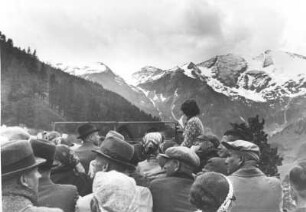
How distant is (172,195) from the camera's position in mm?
2949

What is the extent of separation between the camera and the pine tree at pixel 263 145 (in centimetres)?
→ 469

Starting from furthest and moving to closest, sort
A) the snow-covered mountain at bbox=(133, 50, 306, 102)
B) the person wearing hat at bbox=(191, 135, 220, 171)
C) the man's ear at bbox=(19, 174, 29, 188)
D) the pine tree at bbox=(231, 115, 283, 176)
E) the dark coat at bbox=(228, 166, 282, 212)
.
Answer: the snow-covered mountain at bbox=(133, 50, 306, 102), the pine tree at bbox=(231, 115, 283, 176), the person wearing hat at bbox=(191, 135, 220, 171), the dark coat at bbox=(228, 166, 282, 212), the man's ear at bbox=(19, 174, 29, 188)

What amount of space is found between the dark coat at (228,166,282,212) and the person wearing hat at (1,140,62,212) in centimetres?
130

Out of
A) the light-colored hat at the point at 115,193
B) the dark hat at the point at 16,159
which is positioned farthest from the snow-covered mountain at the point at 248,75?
the light-colored hat at the point at 115,193

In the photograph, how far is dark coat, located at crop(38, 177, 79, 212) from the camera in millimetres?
2732

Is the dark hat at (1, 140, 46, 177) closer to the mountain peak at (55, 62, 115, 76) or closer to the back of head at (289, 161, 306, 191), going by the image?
the back of head at (289, 161, 306, 191)

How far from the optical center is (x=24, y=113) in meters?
4.84

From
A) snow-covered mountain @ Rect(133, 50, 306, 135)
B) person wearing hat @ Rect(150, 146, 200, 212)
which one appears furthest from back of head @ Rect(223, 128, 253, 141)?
snow-covered mountain @ Rect(133, 50, 306, 135)

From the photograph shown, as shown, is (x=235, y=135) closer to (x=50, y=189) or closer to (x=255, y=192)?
(x=255, y=192)

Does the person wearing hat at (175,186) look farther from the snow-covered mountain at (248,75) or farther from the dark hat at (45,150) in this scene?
the snow-covered mountain at (248,75)

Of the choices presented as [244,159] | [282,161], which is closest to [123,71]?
[282,161]

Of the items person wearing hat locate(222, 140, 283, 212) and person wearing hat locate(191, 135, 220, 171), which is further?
person wearing hat locate(191, 135, 220, 171)

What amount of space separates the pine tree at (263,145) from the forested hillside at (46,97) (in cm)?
105

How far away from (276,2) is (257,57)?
59cm
